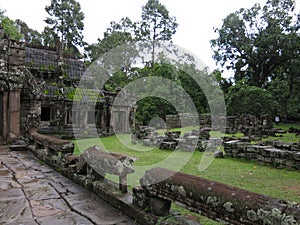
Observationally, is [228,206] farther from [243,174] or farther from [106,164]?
[243,174]

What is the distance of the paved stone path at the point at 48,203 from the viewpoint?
3537mm

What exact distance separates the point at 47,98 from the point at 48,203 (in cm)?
1598

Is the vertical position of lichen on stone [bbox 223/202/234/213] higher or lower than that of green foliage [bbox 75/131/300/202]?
higher

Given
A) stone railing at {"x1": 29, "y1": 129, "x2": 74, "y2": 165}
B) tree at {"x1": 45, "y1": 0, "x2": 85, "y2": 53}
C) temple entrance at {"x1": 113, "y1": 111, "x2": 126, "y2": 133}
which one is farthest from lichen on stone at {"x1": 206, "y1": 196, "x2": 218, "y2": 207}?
tree at {"x1": 45, "y1": 0, "x2": 85, "y2": 53}

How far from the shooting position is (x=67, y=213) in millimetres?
3787

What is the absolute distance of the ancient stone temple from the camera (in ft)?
37.7

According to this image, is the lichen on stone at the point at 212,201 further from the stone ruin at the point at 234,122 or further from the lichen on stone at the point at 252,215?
the stone ruin at the point at 234,122

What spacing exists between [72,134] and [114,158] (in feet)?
45.8

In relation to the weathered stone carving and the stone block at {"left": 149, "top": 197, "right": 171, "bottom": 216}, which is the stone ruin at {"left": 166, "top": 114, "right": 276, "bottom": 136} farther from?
the stone block at {"left": 149, "top": 197, "right": 171, "bottom": 216}

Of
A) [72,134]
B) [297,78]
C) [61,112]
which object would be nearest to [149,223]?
[72,134]

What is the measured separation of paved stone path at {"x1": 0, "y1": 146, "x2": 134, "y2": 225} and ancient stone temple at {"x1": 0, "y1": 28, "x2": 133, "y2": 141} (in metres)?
6.04

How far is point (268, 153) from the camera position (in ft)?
29.3

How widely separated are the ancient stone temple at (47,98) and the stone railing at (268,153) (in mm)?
8887

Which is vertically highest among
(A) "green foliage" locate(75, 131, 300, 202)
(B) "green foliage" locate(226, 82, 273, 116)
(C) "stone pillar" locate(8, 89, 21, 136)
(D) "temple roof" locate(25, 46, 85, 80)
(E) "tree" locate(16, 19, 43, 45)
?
(E) "tree" locate(16, 19, 43, 45)
